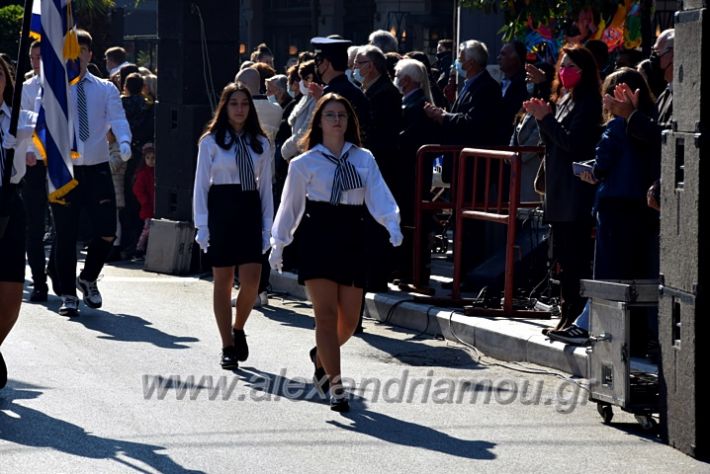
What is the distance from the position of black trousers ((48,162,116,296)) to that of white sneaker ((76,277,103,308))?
0.05 metres

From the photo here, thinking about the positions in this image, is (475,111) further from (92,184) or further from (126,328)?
(126,328)

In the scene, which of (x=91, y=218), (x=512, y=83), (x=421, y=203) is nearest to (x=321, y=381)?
(x=421, y=203)

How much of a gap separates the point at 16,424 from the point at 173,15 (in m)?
7.71

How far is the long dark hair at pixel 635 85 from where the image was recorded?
953 cm

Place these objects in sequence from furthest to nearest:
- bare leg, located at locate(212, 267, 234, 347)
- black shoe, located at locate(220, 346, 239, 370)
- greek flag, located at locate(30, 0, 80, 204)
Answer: bare leg, located at locate(212, 267, 234, 347) < black shoe, located at locate(220, 346, 239, 370) < greek flag, located at locate(30, 0, 80, 204)

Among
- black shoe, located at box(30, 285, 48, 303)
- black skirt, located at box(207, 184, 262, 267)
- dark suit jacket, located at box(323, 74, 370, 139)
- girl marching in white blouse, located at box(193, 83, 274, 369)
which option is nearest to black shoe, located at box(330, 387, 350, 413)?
girl marching in white blouse, located at box(193, 83, 274, 369)

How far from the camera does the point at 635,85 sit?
9562mm

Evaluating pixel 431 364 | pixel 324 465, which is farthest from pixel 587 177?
pixel 324 465

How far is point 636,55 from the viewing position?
446 inches

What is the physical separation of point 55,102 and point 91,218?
331 centimetres

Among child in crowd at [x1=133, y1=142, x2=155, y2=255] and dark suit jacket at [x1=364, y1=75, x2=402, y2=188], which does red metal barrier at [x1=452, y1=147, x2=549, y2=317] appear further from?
child in crowd at [x1=133, y1=142, x2=155, y2=255]

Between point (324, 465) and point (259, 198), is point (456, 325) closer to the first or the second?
point (259, 198)

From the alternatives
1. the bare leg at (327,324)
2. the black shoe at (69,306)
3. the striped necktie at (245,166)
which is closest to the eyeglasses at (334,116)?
the bare leg at (327,324)

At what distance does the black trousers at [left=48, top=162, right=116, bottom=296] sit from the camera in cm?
1222
